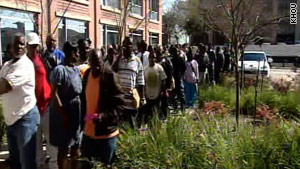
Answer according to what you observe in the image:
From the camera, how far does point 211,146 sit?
13.8 ft

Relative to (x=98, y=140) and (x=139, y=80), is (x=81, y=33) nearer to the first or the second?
(x=139, y=80)

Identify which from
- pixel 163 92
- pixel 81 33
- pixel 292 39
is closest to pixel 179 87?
pixel 163 92

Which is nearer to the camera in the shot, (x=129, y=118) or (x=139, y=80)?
A: (x=129, y=118)

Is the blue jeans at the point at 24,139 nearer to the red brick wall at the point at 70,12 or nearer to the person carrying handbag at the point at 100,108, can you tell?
the person carrying handbag at the point at 100,108

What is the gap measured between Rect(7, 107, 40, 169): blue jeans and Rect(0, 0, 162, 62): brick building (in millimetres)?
10070

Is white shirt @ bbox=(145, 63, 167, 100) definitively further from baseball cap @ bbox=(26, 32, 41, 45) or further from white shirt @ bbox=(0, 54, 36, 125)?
white shirt @ bbox=(0, 54, 36, 125)

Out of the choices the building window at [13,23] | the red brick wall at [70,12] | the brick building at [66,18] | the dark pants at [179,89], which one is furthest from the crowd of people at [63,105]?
the red brick wall at [70,12]

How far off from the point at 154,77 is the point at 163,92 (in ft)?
1.84

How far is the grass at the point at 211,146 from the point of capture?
13.2 feet

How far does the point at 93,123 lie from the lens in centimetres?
405

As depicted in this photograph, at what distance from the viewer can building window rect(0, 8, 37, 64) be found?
14514 millimetres

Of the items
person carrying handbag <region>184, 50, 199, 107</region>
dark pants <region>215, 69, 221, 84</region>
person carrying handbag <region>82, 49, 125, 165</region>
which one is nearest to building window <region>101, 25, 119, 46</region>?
dark pants <region>215, 69, 221, 84</region>

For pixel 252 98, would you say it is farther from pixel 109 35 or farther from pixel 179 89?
pixel 109 35

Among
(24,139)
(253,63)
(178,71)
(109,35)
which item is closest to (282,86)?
(178,71)
